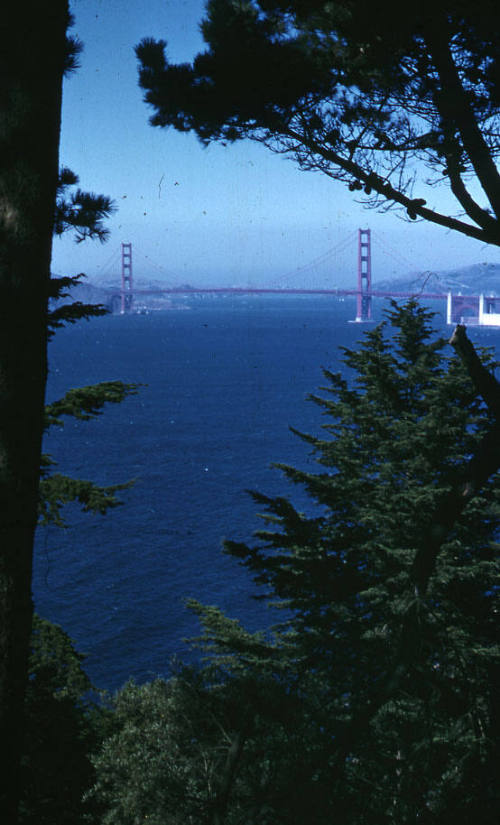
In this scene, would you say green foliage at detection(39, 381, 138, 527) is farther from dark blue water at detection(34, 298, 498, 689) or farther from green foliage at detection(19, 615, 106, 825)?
green foliage at detection(19, 615, 106, 825)

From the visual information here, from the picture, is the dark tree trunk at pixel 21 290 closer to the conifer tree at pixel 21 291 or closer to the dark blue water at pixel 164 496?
the conifer tree at pixel 21 291

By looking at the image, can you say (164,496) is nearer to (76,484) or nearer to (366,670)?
(76,484)

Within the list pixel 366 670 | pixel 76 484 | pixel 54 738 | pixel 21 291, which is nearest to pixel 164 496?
pixel 76 484

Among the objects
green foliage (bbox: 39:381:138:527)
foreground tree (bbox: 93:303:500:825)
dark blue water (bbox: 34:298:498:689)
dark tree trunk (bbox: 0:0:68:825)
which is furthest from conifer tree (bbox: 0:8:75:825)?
green foliage (bbox: 39:381:138:527)

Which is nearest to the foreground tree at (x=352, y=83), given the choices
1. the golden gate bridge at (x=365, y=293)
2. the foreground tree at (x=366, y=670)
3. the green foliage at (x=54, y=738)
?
the foreground tree at (x=366, y=670)

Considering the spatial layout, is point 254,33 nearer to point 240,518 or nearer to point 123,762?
point 123,762
